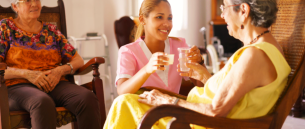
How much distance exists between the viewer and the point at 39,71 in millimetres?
1953

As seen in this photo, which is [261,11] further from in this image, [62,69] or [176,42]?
[62,69]

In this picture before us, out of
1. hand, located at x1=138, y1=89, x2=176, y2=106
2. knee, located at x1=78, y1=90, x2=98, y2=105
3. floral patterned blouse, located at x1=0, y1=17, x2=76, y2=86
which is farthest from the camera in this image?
floral patterned blouse, located at x1=0, y1=17, x2=76, y2=86

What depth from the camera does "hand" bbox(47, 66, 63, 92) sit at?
77.1 inches

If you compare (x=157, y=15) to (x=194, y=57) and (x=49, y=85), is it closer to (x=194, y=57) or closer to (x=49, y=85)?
(x=194, y=57)

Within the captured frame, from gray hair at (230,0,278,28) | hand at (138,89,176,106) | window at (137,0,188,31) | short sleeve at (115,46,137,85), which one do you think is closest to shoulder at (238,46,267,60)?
gray hair at (230,0,278,28)

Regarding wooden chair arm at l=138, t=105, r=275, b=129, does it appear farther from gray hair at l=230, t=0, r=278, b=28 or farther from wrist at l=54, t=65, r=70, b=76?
wrist at l=54, t=65, r=70, b=76

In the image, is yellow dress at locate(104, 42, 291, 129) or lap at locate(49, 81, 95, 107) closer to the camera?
yellow dress at locate(104, 42, 291, 129)

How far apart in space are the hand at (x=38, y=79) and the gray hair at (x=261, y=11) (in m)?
1.35

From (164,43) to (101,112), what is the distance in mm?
686

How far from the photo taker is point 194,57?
5.27 feet

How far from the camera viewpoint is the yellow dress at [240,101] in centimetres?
106

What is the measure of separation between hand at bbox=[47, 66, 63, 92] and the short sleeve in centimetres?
57

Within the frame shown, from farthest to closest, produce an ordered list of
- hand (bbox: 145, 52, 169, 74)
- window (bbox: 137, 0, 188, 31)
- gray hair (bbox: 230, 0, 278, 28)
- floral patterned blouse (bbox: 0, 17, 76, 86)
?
window (bbox: 137, 0, 188, 31), floral patterned blouse (bbox: 0, 17, 76, 86), hand (bbox: 145, 52, 169, 74), gray hair (bbox: 230, 0, 278, 28)

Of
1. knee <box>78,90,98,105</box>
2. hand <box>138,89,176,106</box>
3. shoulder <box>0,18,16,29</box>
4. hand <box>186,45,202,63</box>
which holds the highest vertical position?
shoulder <box>0,18,16,29</box>
